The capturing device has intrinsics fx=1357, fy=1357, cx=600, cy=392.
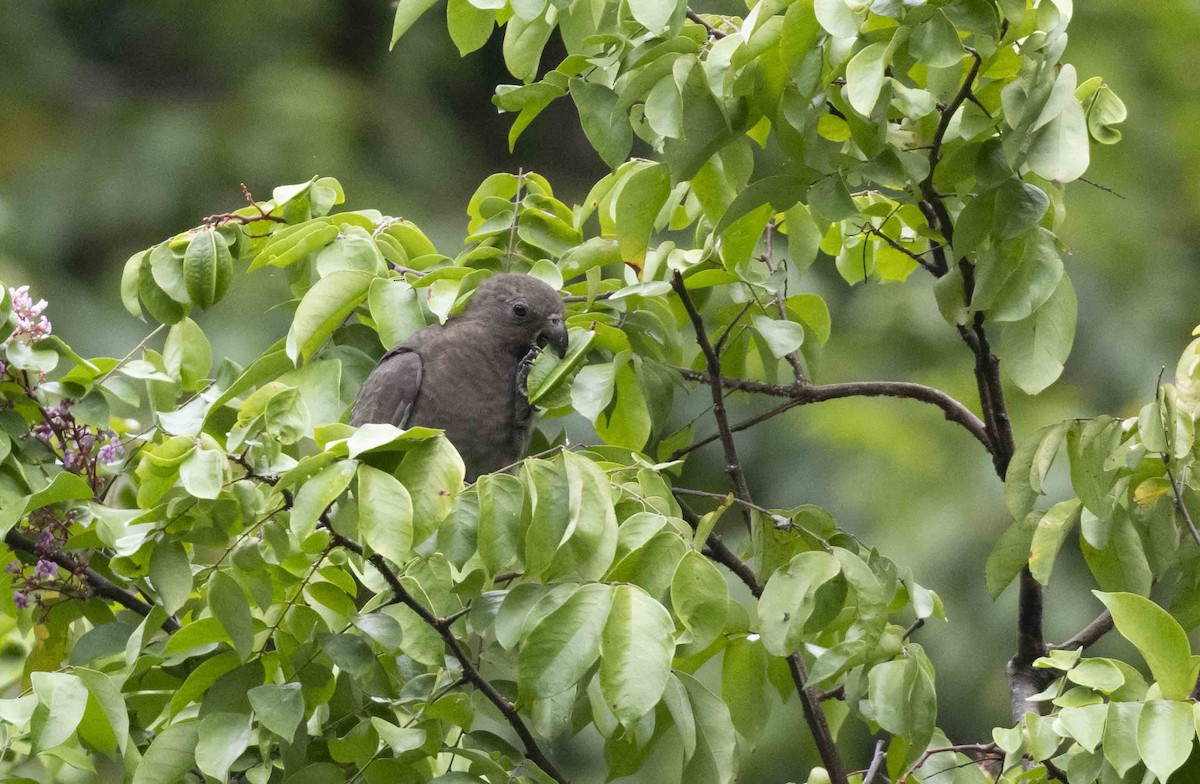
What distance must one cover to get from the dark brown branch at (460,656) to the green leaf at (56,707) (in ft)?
1.25

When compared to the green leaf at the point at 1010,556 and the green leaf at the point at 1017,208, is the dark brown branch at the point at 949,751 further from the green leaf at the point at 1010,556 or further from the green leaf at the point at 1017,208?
the green leaf at the point at 1017,208

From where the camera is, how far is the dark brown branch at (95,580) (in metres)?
2.09

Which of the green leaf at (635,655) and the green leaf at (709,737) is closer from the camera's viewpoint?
the green leaf at (635,655)

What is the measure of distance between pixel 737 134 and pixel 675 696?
78 centimetres

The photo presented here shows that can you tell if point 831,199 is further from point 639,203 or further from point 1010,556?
point 1010,556

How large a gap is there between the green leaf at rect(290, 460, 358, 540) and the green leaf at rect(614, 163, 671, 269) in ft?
2.35

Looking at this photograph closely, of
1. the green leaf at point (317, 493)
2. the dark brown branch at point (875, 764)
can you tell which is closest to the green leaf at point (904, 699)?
the dark brown branch at point (875, 764)

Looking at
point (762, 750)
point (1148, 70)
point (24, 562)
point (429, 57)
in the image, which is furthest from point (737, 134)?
point (429, 57)

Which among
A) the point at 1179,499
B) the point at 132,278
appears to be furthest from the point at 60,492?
the point at 1179,499

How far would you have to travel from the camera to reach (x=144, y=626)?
1891mm

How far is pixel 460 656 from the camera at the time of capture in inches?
71.2

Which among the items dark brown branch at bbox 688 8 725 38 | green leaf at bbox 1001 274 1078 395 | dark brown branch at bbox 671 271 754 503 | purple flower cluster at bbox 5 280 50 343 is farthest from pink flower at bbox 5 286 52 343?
green leaf at bbox 1001 274 1078 395

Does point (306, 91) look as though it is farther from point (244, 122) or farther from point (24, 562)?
point (24, 562)

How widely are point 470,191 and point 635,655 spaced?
708 centimetres
